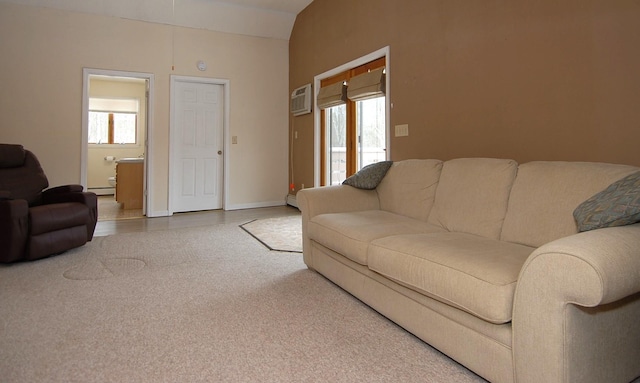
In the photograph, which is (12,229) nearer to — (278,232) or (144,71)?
(278,232)

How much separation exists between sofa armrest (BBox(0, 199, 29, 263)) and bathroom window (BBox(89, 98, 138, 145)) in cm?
610

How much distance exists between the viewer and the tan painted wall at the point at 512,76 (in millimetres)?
2244

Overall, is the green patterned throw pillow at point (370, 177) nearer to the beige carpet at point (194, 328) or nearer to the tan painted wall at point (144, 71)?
the beige carpet at point (194, 328)

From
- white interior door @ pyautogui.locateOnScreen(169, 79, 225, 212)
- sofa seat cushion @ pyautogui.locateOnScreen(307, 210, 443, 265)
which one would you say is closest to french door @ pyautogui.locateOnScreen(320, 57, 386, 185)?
white interior door @ pyautogui.locateOnScreen(169, 79, 225, 212)

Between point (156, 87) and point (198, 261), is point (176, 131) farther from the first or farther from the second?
point (198, 261)

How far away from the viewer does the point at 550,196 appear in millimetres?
1876

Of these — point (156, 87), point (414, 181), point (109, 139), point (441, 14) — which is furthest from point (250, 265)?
point (109, 139)

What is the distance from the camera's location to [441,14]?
11.1 feet

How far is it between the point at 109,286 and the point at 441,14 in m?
3.49

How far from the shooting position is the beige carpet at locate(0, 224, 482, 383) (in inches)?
60.9

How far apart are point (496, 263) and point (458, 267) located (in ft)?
0.48

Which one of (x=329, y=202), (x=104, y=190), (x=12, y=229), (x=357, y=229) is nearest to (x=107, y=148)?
(x=104, y=190)

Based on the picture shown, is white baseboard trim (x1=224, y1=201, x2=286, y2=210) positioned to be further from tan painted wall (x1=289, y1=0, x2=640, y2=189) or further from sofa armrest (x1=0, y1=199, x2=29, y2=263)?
sofa armrest (x1=0, y1=199, x2=29, y2=263)

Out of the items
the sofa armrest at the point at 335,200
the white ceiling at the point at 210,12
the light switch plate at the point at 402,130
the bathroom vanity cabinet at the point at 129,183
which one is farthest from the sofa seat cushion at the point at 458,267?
the bathroom vanity cabinet at the point at 129,183
